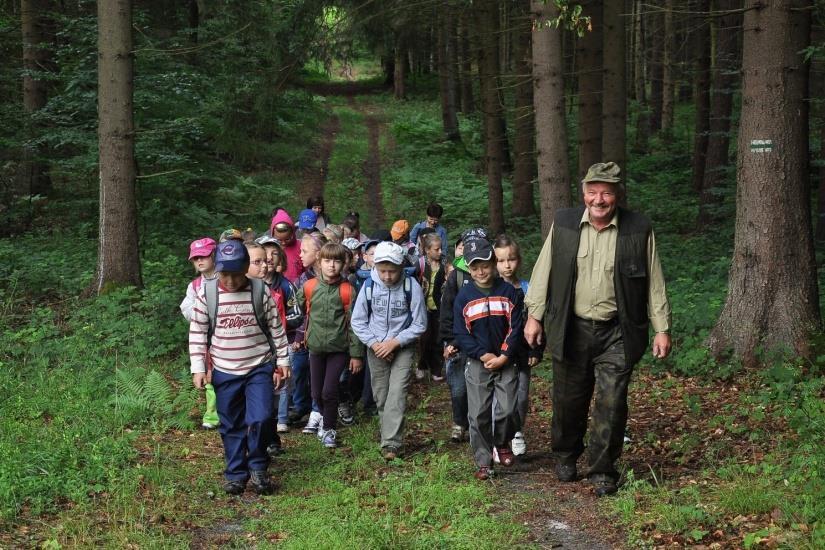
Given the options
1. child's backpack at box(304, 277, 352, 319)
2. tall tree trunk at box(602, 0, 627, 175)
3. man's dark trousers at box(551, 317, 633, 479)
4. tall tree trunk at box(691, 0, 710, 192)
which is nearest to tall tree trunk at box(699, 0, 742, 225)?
tall tree trunk at box(691, 0, 710, 192)

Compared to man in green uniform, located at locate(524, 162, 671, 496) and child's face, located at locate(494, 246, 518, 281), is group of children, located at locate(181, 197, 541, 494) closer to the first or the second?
child's face, located at locate(494, 246, 518, 281)

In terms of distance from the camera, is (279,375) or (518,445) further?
(518,445)

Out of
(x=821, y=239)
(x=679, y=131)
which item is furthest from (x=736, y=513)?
(x=679, y=131)

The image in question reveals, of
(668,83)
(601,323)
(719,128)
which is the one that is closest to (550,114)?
(601,323)

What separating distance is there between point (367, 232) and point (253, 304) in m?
16.1

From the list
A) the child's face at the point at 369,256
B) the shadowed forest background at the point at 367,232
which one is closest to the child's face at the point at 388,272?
the shadowed forest background at the point at 367,232

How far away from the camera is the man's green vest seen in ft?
18.3

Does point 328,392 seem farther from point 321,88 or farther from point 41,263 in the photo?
point 321,88

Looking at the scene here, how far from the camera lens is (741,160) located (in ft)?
27.4

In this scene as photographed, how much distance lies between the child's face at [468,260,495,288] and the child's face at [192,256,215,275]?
2439 millimetres

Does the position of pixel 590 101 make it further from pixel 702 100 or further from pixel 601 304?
pixel 601 304

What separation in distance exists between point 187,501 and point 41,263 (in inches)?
368

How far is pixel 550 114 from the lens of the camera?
34.0 feet

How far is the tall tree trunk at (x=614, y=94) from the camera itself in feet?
46.3
